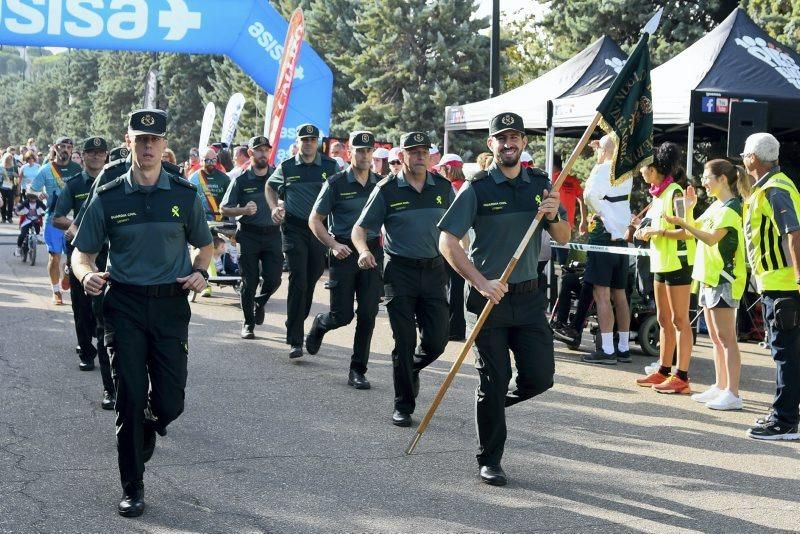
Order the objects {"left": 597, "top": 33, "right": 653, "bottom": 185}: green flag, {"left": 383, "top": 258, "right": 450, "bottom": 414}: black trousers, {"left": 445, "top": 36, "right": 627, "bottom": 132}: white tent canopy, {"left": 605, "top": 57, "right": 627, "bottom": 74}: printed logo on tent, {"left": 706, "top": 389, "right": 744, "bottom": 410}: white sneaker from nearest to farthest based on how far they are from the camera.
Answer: {"left": 597, "top": 33, "right": 653, "bottom": 185}: green flag
{"left": 383, "top": 258, "right": 450, "bottom": 414}: black trousers
{"left": 706, "top": 389, "right": 744, "bottom": 410}: white sneaker
{"left": 445, "top": 36, "right": 627, "bottom": 132}: white tent canopy
{"left": 605, "top": 57, "right": 627, "bottom": 74}: printed logo on tent

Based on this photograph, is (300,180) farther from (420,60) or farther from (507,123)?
(420,60)

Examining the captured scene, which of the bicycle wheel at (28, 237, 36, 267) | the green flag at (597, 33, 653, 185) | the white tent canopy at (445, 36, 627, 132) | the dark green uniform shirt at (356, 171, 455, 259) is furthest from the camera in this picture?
the bicycle wheel at (28, 237, 36, 267)

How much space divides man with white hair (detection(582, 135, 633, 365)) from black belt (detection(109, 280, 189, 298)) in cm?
545

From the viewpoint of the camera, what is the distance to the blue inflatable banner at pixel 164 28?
1827cm

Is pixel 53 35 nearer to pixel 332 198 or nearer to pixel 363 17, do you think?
pixel 332 198

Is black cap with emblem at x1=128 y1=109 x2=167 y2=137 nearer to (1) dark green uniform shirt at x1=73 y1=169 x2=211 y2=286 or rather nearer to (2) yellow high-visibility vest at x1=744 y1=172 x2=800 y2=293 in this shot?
(1) dark green uniform shirt at x1=73 y1=169 x2=211 y2=286

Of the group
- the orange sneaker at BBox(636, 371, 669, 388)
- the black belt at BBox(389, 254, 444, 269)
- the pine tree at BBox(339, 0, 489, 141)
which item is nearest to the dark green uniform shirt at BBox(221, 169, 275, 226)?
the black belt at BBox(389, 254, 444, 269)

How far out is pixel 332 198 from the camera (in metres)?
9.64

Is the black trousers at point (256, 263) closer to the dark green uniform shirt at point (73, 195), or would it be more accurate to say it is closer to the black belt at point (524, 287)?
the dark green uniform shirt at point (73, 195)

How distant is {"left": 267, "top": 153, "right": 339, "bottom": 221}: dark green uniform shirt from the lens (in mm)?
10848

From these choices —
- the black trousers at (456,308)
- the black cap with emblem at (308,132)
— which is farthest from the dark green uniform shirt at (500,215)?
→ the black trousers at (456,308)

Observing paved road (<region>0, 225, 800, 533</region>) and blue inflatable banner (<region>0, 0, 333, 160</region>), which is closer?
paved road (<region>0, 225, 800, 533</region>)

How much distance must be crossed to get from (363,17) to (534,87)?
24630mm

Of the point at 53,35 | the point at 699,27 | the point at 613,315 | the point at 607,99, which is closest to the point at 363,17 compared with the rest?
the point at 699,27
